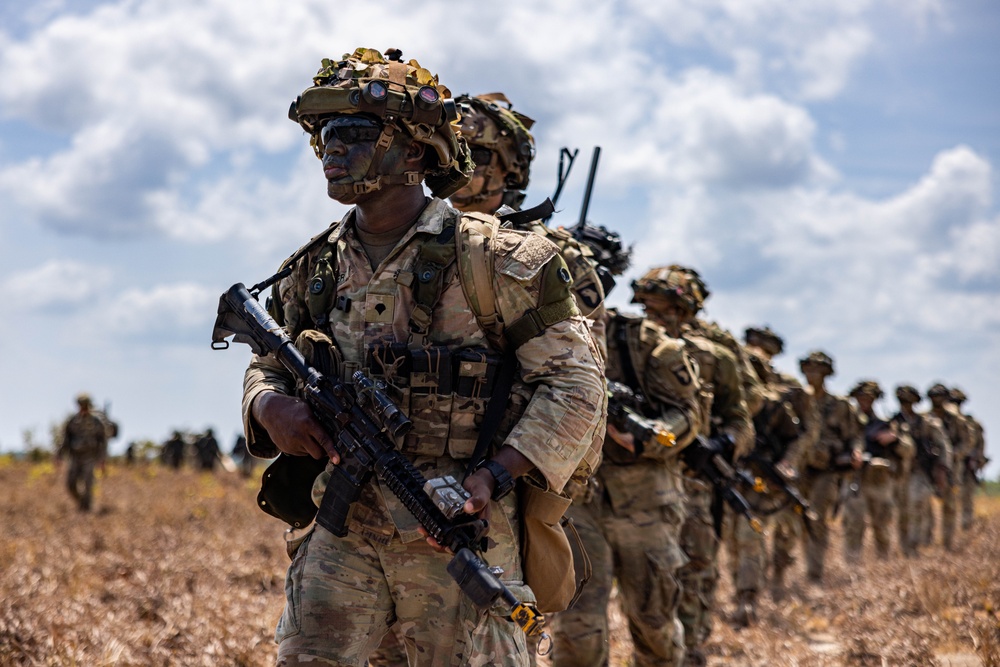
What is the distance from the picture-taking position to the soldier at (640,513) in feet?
19.2

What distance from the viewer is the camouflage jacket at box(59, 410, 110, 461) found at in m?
21.3

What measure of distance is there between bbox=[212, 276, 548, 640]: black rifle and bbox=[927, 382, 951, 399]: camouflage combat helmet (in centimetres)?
1901

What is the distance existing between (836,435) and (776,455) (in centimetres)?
309

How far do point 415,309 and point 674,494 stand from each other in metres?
3.28

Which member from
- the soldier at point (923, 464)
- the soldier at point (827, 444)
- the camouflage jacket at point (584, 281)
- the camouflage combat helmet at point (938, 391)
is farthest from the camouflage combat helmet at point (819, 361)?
the camouflage jacket at point (584, 281)

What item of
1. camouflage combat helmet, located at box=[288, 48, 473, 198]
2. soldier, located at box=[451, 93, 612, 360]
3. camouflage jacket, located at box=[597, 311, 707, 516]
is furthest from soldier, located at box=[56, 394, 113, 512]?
camouflage combat helmet, located at box=[288, 48, 473, 198]

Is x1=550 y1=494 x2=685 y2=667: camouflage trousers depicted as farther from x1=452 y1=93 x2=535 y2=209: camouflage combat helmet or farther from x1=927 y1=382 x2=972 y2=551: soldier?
x1=927 y1=382 x2=972 y2=551: soldier

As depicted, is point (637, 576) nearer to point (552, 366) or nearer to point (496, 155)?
point (496, 155)

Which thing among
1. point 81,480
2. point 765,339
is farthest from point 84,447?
point 765,339

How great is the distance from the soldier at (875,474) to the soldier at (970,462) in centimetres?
611

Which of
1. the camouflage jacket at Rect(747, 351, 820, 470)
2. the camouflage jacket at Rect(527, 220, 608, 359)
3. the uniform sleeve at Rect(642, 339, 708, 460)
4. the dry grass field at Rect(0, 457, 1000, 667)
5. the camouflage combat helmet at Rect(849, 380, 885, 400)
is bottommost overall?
the dry grass field at Rect(0, 457, 1000, 667)

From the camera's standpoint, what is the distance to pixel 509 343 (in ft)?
12.6

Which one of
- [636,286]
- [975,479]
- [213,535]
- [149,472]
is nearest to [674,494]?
[636,286]

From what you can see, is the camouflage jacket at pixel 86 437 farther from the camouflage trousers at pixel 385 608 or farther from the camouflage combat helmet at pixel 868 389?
the camouflage trousers at pixel 385 608
